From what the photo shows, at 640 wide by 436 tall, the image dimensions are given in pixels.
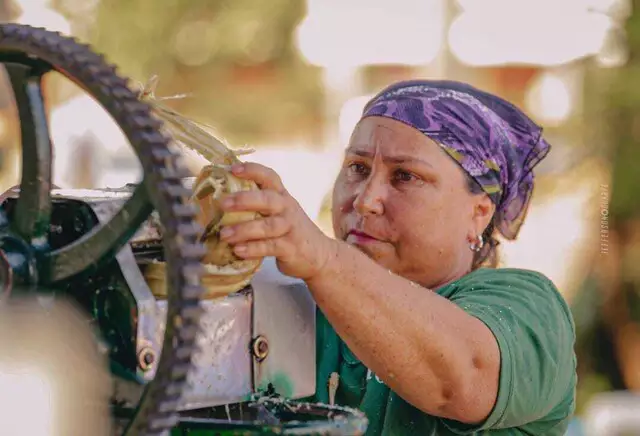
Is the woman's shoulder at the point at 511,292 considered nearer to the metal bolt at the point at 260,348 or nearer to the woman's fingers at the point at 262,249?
the metal bolt at the point at 260,348

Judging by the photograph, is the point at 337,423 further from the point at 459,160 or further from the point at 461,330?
the point at 459,160

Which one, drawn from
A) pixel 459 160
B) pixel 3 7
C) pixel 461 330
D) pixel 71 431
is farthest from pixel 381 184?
pixel 3 7

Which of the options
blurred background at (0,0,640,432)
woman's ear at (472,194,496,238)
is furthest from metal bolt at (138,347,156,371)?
blurred background at (0,0,640,432)

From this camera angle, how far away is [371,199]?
228 centimetres

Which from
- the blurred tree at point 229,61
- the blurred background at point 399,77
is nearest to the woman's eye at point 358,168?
the blurred background at point 399,77

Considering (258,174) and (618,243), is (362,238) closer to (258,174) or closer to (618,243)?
(258,174)

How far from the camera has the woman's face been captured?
229cm

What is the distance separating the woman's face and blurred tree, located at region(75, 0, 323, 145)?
521cm

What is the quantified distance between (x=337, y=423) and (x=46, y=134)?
19.5 inches

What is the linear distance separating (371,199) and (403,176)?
3.3 inches

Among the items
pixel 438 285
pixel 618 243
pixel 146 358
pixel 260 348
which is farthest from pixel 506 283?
pixel 618 243

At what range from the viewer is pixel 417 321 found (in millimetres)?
1814

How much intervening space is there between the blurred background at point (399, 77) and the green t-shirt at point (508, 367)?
3676 mm

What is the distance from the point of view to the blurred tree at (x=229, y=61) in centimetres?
757
